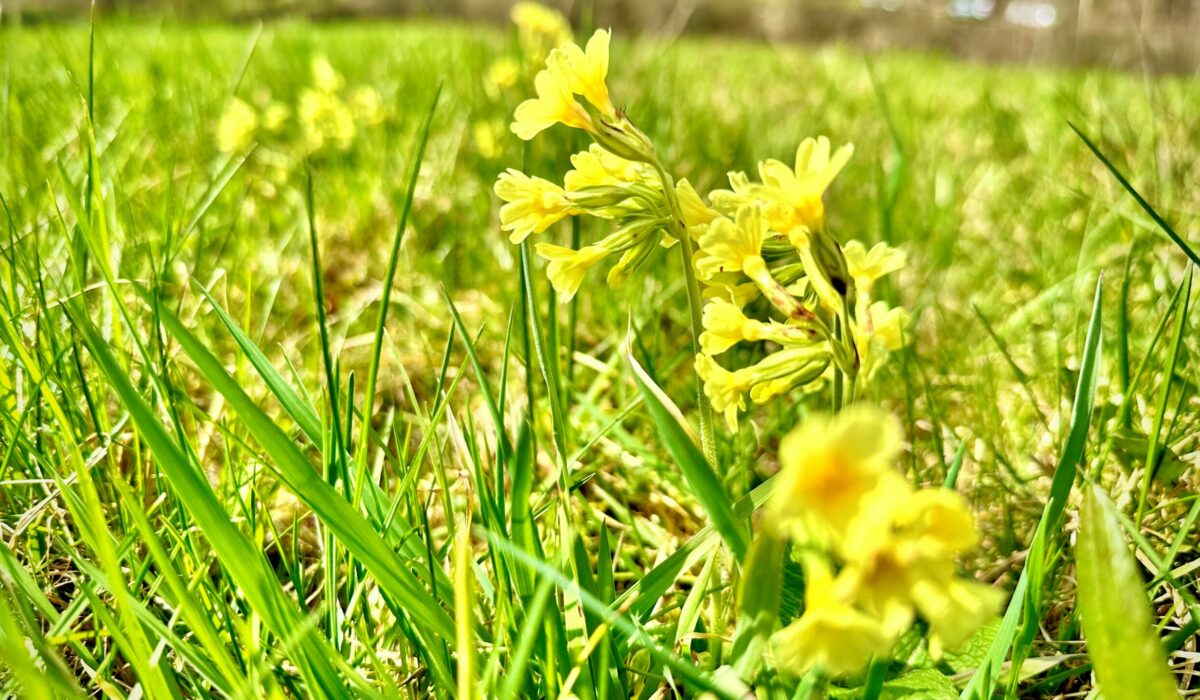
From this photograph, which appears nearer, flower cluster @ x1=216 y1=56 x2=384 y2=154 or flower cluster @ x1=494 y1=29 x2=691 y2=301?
flower cluster @ x1=494 y1=29 x2=691 y2=301

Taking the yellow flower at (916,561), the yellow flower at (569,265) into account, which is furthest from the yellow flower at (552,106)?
the yellow flower at (916,561)

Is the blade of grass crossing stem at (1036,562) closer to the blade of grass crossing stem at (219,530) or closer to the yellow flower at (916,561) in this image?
the yellow flower at (916,561)

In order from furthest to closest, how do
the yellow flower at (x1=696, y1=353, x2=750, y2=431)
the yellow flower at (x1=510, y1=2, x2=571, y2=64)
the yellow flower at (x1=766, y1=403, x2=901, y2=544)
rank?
the yellow flower at (x1=510, y1=2, x2=571, y2=64) < the yellow flower at (x1=696, y1=353, x2=750, y2=431) < the yellow flower at (x1=766, y1=403, x2=901, y2=544)

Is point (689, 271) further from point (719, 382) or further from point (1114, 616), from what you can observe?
point (1114, 616)

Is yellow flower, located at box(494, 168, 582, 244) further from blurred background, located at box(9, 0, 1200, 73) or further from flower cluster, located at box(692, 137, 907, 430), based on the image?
blurred background, located at box(9, 0, 1200, 73)

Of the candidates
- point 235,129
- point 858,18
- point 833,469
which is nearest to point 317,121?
point 235,129

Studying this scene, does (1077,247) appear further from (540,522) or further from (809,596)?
(809,596)

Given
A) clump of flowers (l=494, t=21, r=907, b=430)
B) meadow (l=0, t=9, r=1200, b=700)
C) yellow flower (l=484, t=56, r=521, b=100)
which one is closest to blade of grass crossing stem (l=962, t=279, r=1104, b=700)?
meadow (l=0, t=9, r=1200, b=700)
